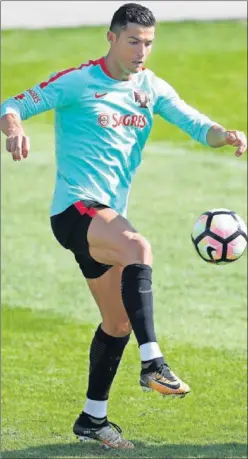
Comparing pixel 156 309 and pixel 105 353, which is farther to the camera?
pixel 156 309

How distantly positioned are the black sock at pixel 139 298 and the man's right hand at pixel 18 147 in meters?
1.00

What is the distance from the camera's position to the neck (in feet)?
29.1

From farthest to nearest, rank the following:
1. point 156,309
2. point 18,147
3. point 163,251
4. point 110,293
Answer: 1. point 163,251
2. point 156,309
3. point 110,293
4. point 18,147

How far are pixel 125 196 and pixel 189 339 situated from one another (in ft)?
14.6

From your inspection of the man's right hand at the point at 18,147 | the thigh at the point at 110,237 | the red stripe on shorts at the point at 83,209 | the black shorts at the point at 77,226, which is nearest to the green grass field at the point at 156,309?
the black shorts at the point at 77,226

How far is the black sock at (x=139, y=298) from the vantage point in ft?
26.9

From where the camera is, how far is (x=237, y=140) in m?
8.63

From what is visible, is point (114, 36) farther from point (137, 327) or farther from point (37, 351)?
point (37, 351)

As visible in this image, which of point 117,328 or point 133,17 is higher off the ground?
point 133,17

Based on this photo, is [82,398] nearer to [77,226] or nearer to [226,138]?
[77,226]

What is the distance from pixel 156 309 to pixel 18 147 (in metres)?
6.37

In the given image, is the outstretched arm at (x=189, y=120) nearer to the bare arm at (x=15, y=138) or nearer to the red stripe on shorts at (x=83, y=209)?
the red stripe on shorts at (x=83, y=209)

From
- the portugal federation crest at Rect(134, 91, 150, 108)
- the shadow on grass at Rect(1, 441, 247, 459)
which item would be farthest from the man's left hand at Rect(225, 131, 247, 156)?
the shadow on grass at Rect(1, 441, 247, 459)

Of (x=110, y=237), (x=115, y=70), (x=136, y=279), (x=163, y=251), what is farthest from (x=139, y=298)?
(x=163, y=251)
